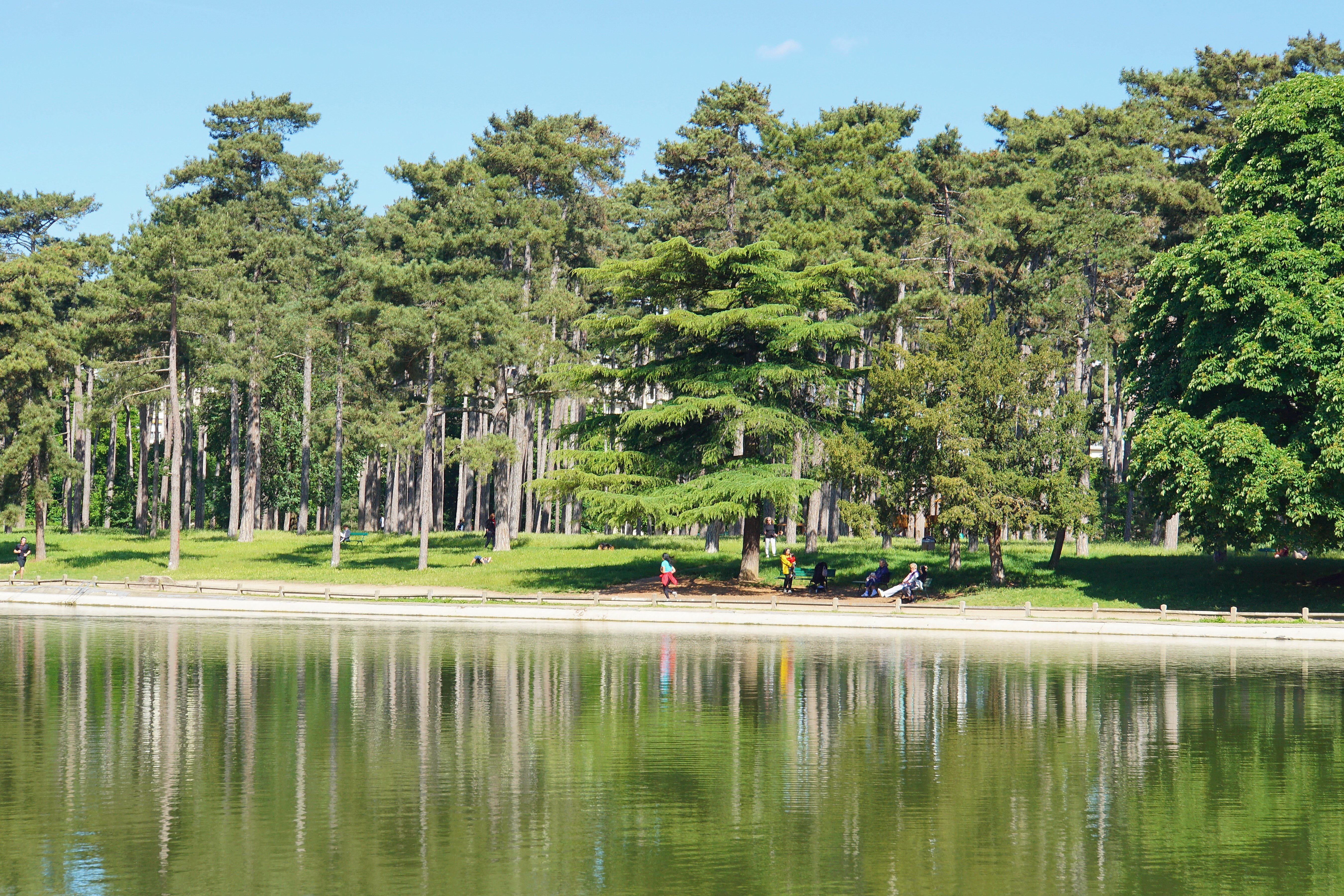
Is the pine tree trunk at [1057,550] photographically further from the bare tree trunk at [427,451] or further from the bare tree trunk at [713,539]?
the bare tree trunk at [427,451]

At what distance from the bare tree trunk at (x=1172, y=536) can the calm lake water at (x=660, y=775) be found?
88.8 ft

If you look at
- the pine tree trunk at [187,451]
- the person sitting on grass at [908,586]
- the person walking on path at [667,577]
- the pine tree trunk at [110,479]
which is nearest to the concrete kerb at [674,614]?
the person walking on path at [667,577]

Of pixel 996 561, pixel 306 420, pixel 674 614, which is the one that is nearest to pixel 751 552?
pixel 996 561

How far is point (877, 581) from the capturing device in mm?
41000

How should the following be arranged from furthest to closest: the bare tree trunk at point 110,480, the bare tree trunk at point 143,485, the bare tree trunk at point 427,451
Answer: the bare tree trunk at point 110,480, the bare tree trunk at point 143,485, the bare tree trunk at point 427,451

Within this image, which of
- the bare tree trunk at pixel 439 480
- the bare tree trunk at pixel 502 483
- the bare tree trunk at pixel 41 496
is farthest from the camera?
the bare tree trunk at pixel 439 480

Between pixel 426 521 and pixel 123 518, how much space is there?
5263 centimetres

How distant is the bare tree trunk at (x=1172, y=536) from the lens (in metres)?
53.3

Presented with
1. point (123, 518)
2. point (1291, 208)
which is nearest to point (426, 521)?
point (1291, 208)

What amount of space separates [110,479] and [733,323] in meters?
66.1

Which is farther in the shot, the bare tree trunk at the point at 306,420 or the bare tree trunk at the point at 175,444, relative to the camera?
the bare tree trunk at the point at 306,420

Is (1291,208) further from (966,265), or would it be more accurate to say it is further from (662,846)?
(662,846)

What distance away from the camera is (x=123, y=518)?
3718 inches

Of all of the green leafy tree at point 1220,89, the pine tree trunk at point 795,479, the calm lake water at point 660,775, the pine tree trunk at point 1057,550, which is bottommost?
the calm lake water at point 660,775
